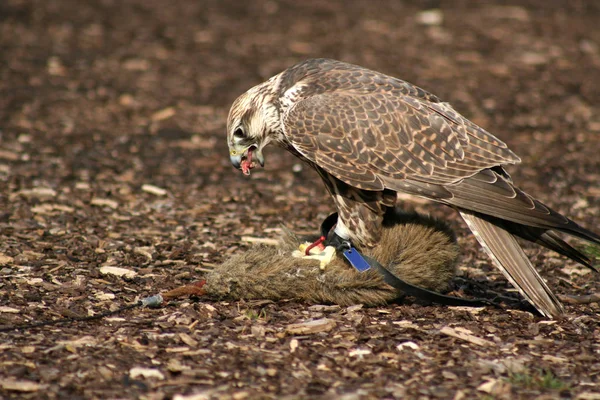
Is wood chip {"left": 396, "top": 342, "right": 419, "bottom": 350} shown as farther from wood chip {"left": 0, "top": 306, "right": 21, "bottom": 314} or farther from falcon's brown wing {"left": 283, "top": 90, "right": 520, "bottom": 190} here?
wood chip {"left": 0, "top": 306, "right": 21, "bottom": 314}

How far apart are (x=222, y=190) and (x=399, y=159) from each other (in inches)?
97.5

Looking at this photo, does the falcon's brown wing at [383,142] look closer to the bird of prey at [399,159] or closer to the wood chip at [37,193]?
the bird of prey at [399,159]

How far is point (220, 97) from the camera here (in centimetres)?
900

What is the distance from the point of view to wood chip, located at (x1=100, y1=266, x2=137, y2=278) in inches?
188

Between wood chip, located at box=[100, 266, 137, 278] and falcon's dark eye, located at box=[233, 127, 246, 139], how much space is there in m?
1.00

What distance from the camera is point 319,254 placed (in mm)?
4574

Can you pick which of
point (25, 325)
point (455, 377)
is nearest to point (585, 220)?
point (455, 377)

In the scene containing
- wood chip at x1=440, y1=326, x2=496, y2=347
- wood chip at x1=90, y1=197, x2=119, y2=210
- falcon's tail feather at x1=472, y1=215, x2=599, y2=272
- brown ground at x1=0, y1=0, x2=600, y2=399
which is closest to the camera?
brown ground at x1=0, y1=0, x2=600, y2=399

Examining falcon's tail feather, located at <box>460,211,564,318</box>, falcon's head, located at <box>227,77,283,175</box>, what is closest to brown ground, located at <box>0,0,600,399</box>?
falcon's tail feather, located at <box>460,211,564,318</box>

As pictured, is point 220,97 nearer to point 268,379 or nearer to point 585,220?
point 585,220

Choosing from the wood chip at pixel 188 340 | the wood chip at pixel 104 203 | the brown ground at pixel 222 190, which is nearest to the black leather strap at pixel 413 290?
the brown ground at pixel 222 190

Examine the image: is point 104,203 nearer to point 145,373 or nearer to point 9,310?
point 9,310

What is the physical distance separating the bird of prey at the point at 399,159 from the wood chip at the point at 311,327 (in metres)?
0.69

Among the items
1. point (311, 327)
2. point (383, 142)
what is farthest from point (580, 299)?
point (311, 327)
